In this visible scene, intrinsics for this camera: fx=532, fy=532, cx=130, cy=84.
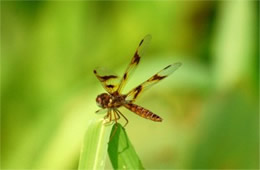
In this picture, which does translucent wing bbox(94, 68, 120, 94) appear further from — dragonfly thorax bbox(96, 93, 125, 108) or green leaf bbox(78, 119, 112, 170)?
green leaf bbox(78, 119, 112, 170)

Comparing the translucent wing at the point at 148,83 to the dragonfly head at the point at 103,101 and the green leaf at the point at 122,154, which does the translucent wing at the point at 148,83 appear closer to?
the dragonfly head at the point at 103,101

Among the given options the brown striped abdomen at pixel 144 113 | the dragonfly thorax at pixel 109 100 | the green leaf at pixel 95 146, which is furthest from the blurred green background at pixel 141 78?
the green leaf at pixel 95 146

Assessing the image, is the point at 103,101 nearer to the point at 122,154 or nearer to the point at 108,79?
the point at 108,79

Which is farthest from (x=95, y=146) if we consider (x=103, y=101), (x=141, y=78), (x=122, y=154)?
(x=141, y=78)

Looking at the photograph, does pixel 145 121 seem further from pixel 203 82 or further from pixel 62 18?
pixel 62 18

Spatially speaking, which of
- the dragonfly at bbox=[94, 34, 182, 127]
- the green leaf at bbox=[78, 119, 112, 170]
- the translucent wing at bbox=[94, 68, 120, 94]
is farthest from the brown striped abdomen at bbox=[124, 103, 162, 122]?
the green leaf at bbox=[78, 119, 112, 170]

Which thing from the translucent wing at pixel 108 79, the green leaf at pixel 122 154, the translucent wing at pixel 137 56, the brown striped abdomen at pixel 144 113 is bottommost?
the green leaf at pixel 122 154
